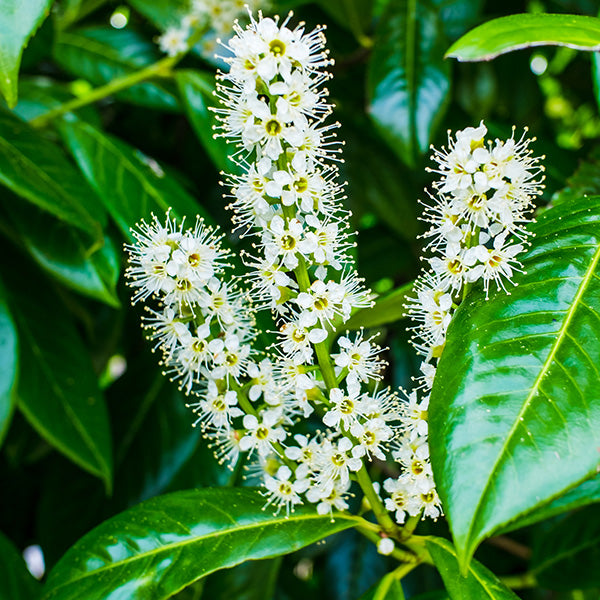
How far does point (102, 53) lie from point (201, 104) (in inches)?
18.5

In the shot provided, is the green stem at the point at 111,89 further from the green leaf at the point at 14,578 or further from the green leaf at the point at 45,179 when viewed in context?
the green leaf at the point at 14,578

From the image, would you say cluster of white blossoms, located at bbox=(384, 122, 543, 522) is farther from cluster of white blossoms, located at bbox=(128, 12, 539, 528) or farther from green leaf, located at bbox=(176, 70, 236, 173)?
green leaf, located at bbox=(176, 70, 236, 173)

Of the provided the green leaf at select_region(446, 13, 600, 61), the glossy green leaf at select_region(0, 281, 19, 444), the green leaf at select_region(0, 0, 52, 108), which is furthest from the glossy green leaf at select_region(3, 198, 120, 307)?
the green leaf at select_region(446, 13, 600, 61)

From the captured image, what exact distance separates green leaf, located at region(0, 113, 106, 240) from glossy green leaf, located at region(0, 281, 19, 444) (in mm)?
195

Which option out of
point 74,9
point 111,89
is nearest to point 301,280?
point 111,89

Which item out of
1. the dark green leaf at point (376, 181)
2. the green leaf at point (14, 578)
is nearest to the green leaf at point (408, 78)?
the dark green leaf at point (376, 181)

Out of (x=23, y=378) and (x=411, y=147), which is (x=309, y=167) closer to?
(x=411, y=147)

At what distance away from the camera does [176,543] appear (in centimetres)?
88

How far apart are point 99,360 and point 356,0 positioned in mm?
1016

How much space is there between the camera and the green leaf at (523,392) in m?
0.61

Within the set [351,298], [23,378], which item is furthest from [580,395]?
[23,378]

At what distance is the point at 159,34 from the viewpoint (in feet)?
6.13

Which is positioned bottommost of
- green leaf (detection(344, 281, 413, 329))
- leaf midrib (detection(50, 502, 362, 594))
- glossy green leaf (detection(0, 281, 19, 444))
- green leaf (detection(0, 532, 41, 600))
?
green leaf (detection(0, 532, 41, 600))

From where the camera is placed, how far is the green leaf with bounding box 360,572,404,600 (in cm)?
91
